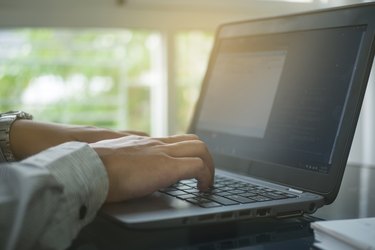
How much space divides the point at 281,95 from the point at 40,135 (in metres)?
0.41

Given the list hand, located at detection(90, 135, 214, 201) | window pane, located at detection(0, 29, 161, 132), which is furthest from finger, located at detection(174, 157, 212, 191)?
window pane, located at detection(0, 29, 161, 132)

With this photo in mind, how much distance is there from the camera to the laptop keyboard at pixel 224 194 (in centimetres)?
68

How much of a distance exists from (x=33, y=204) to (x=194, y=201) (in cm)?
23

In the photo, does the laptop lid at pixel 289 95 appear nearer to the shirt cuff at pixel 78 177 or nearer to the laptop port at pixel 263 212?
the laptop port at pixel 263 212

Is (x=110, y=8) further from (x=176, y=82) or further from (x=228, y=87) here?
(x=228, y=87)

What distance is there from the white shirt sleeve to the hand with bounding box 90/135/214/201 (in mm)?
43

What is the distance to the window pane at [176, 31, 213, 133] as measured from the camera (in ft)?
5.06

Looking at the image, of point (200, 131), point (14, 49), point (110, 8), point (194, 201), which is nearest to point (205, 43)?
point (110, 8)

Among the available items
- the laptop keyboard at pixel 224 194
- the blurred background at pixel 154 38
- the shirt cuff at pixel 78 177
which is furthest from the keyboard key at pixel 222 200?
the blurred background at pixel 154 38

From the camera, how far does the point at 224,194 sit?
729mm

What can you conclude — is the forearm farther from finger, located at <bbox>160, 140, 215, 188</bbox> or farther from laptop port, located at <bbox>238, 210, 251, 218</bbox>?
laptop port, located at <bbox>238, 210, 251, 218</bbox>

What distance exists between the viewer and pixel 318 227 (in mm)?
591

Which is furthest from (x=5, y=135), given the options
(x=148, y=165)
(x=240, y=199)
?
(x=240, y=199)

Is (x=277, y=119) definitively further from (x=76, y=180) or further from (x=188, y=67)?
(x=188, y=67)
